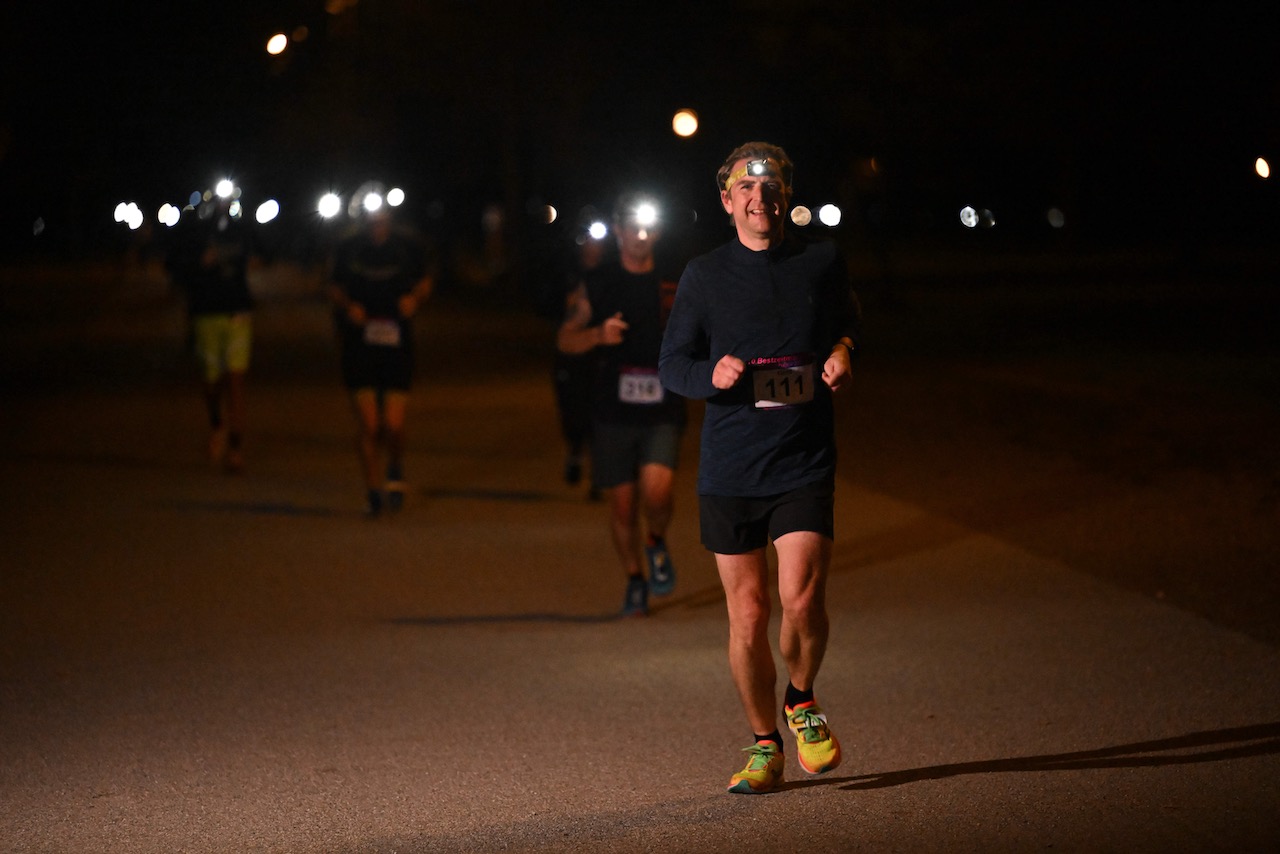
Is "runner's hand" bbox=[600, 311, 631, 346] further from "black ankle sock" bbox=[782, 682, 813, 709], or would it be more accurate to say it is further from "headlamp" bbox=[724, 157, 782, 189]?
"black ankle sock" bbox=[782, 682, 813, 709]

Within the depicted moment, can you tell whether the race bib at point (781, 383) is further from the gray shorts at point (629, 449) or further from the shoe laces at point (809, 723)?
the gray shorts at point (629, 449)

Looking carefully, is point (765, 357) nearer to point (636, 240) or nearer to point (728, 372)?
point (728, 372)

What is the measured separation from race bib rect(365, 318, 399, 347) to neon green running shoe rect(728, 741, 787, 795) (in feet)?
21.4

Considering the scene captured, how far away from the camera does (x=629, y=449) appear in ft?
28.3

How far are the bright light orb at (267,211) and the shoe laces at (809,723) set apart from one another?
189 feet

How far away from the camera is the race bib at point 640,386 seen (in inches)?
337

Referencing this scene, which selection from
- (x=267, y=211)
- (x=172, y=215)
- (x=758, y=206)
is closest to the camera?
(x=758, y=206)

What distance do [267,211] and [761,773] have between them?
2471 inches

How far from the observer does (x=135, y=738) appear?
6.46 meters

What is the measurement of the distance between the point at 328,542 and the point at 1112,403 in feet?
29.7

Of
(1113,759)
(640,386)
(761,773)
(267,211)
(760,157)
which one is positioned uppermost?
(267,211)

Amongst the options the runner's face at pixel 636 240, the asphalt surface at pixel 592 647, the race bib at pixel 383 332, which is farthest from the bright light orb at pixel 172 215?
the runner's face at pixel 636 240

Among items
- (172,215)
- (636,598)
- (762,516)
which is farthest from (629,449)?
(172,215)

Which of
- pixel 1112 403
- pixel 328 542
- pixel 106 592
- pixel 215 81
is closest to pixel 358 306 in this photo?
pixel 328 542
